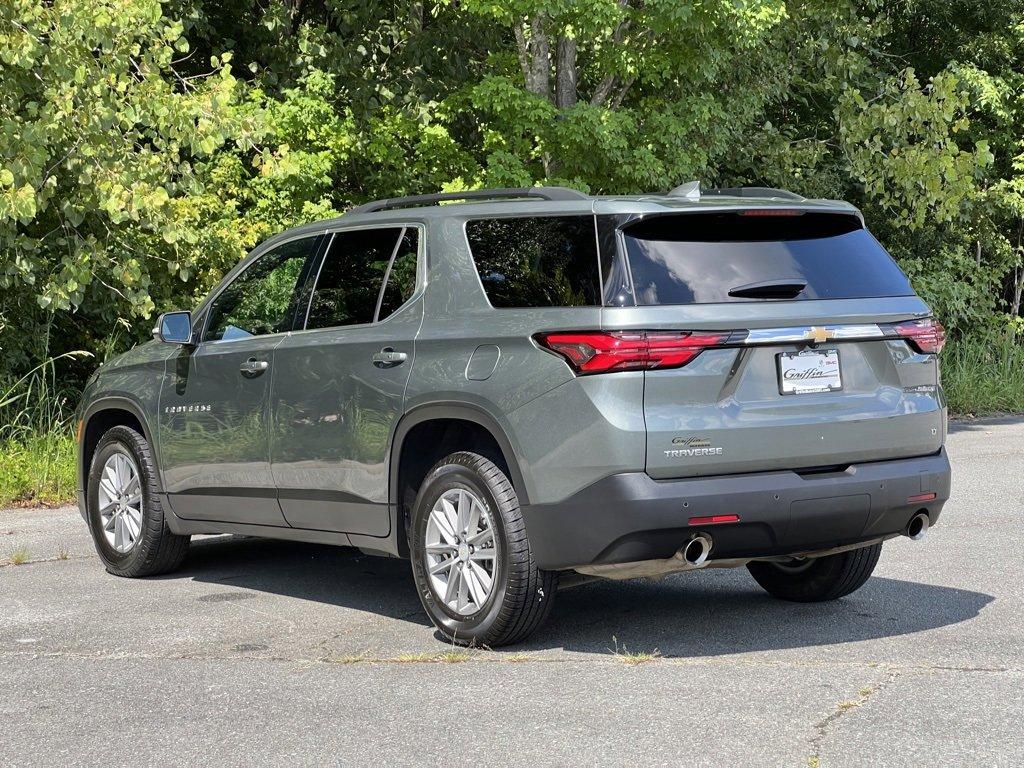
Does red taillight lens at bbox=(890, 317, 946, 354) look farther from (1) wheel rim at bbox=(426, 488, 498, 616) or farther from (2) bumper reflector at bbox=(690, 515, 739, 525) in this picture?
(1) wheel rim at bbox=(426, 488, 498, 616)

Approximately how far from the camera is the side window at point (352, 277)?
→ 701 cm

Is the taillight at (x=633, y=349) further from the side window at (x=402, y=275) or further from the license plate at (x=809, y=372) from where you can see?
the side window at (x=402, y=275)

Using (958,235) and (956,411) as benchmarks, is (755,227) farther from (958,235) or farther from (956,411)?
(958,235)

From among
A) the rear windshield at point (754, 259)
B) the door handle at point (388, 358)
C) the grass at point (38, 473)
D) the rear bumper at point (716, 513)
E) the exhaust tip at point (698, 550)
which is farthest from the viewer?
the grass at point (38, 473)

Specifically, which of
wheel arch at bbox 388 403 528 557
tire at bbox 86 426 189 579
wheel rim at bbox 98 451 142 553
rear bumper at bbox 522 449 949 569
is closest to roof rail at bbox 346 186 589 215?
wheel arch at bbox 388 403 528 557

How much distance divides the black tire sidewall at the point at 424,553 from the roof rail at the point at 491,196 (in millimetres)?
1212

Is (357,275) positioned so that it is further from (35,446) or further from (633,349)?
(35,446)

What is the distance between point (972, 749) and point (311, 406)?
348 centimetres

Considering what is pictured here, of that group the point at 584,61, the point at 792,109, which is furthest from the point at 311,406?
the point at 792,109

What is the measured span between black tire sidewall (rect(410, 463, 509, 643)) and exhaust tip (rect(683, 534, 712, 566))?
73 cm

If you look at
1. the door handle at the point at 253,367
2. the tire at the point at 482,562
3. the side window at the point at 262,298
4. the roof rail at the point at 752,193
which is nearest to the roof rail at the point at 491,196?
the side window at the point at 262,298

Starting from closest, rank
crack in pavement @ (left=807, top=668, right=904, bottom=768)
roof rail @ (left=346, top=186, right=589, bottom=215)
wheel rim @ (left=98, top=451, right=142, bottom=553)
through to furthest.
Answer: crack in pavement @ (left=807, top=668, right=904, bottom=768), roof rail @ (left=346, top=186, right=589, bottom=215), wheel rim @ (left=98, top=451, right=142, bottom=553)

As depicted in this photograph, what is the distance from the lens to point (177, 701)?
222 inches

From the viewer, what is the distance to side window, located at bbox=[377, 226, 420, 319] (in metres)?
6.82
